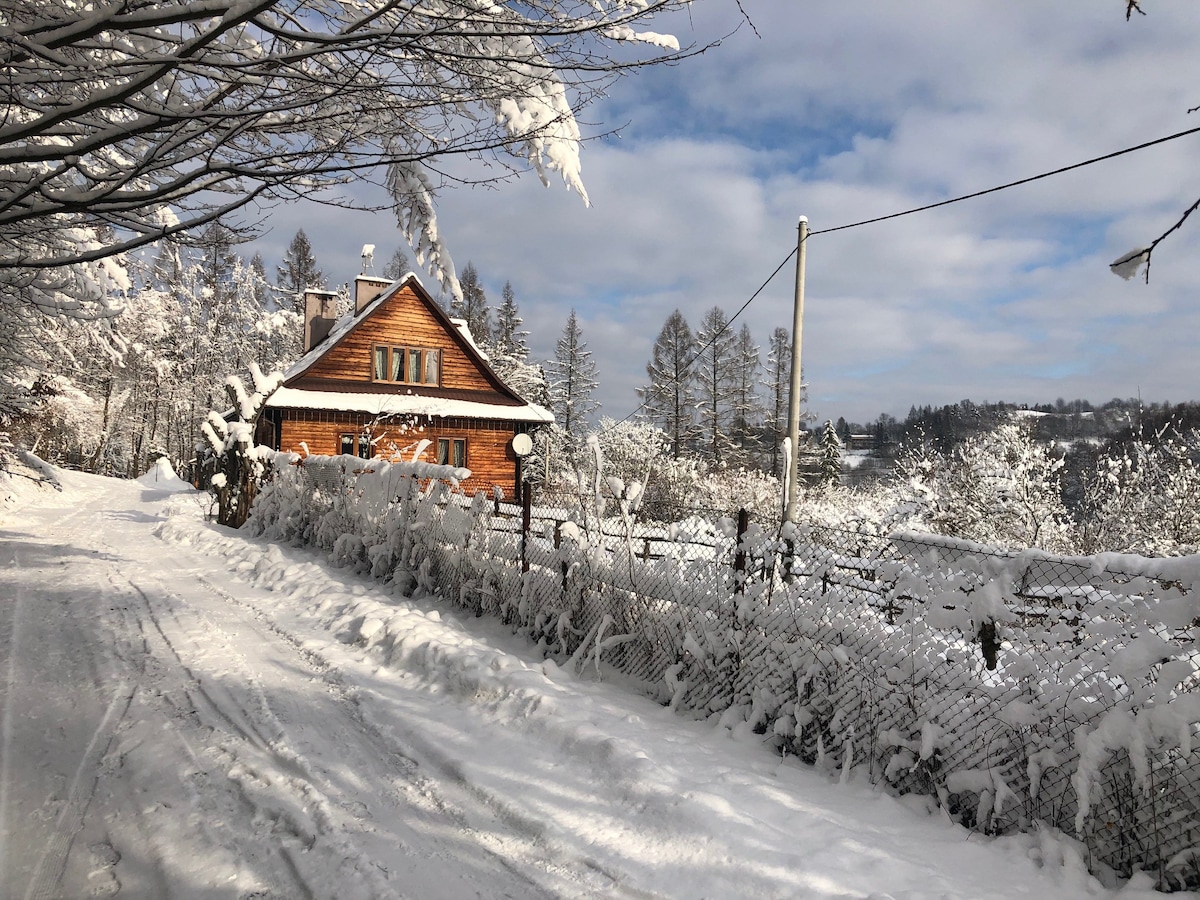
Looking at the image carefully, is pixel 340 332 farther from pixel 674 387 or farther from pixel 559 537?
pixel 674 387

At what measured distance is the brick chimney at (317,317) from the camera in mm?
26688

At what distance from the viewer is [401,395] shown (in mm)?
23344

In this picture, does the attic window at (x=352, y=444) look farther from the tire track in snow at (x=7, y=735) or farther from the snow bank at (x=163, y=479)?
the tire track in snow at (x=7, y=735)

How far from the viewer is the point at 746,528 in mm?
4887

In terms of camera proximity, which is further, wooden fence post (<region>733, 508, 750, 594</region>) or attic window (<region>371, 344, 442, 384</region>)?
attic window (<region>371, 344, 442, 384</region>)

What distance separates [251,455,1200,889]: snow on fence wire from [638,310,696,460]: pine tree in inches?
1370

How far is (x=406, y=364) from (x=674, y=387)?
20098 mm

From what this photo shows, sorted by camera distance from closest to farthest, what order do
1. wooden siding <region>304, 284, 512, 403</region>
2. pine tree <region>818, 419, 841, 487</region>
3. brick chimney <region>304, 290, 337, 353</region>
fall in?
wooden siding <region>304, 284, 512, 403</region>
brick chimney <region>304, 290, 337, 353</region>
pine tree <region>818, 419, 841, 487</region>

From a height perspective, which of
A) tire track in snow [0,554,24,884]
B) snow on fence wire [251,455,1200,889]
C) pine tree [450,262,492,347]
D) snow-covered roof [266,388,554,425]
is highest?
pine tree [450,262,492,347]

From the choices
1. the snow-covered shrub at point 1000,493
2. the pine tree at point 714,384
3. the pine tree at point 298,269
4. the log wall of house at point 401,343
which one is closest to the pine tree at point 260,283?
the pine tree at point 298,269

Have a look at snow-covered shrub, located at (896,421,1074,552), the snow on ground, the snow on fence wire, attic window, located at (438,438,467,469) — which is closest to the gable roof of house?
attic window, located at (438,438,467,469)

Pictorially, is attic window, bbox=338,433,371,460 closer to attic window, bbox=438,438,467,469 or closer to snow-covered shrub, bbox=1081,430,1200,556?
attic window, bbox=438,438,467,469

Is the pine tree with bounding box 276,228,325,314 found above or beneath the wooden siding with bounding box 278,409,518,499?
above

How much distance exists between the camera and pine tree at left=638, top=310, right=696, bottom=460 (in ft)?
133
